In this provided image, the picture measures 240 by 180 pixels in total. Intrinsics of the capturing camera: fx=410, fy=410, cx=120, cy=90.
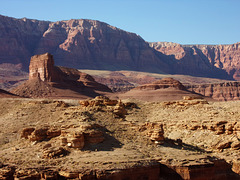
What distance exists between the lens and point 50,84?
292ft

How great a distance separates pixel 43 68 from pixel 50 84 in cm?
649

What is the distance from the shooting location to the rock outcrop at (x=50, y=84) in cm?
8506

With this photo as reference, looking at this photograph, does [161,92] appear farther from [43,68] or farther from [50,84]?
[43,68]

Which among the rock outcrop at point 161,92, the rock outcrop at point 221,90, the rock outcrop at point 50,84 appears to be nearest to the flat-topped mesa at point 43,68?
the rock outcrop at point 50,84

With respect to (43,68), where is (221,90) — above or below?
below

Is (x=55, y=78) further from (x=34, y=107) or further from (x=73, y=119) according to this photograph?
(x=73, y=119)

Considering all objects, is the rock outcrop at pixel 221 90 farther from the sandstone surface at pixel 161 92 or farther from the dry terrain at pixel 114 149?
the dry terrain at pixel 114 149

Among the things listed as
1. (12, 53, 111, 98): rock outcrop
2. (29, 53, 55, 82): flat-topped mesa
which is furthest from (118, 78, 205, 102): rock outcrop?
(29, 53, 55, 82): flat-topped mesa

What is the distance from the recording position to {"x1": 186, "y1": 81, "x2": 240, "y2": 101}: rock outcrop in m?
130

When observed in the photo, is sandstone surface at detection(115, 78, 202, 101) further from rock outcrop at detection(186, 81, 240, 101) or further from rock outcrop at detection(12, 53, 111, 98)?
rock outcrop at detection(186, 81, 240, 101)

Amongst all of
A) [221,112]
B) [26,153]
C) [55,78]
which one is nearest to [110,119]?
[26,153]

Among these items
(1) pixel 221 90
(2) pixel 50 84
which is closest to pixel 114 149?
(2) pixel 50 84

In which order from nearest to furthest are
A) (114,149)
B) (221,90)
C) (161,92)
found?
(114,149)
(161,92)
(221,90)

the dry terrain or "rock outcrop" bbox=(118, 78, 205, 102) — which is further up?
the dry terrain
